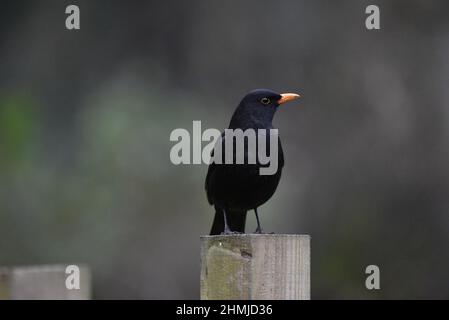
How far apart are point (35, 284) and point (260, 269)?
2.86 ft

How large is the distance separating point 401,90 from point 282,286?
7.35m

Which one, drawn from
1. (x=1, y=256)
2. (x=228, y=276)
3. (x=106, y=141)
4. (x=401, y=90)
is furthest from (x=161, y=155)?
(x=228, y=276)

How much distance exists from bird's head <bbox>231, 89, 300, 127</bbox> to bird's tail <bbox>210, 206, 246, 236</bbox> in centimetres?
51

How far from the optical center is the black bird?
4297 mm

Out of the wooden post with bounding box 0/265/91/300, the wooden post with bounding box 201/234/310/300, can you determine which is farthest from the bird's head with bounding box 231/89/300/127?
the wooden post with bounding box 201/234/310/300

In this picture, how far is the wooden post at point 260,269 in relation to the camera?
9.25 feet

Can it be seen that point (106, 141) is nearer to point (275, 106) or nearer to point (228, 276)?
point (275, 106)

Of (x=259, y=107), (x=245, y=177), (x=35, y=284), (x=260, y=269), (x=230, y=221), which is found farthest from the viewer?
(x=230, y=221)

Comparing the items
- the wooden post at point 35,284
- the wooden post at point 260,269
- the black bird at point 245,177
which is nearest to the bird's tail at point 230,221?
the black bird at point 245,177

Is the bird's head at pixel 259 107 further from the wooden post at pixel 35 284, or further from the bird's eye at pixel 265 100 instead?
the wooden post at pixel 35 284

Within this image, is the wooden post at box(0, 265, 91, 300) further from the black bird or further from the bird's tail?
the bird's tail

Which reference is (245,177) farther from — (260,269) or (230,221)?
(260,269)

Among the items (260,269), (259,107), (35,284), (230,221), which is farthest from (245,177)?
(260,269)

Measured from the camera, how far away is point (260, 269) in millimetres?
2826
